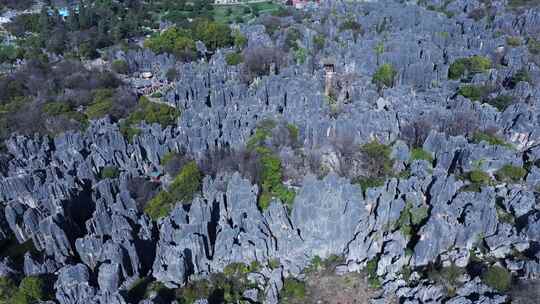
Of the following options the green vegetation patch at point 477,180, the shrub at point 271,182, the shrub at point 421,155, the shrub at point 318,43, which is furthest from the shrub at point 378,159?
the shrub at point 318,43

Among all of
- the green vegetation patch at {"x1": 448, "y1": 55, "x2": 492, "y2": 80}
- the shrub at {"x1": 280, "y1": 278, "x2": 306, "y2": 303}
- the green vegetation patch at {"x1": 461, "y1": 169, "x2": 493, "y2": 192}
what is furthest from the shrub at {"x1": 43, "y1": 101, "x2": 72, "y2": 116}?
the green vegetation patch at {"x1": 448, "y1": 55, "x2": 492, "y2": 80}

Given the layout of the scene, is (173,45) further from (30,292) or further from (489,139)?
(30,292)

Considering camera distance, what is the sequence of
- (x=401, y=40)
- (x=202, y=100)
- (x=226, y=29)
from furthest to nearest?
(x=226, y=29)
(x=401, y=40)
(x=202, y=100)

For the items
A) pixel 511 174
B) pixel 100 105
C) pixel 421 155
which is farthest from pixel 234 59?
pixel 511 174

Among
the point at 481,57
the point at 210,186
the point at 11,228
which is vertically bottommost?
the point at 11,228

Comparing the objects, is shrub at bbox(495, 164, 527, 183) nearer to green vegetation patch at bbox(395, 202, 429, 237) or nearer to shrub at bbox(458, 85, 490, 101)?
green vegetation patch at bbox(395, 202, 429, 237)

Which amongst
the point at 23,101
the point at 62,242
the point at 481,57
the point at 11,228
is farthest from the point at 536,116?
the point at 23,101

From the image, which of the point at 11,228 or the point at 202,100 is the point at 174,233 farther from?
the point at 202,100
